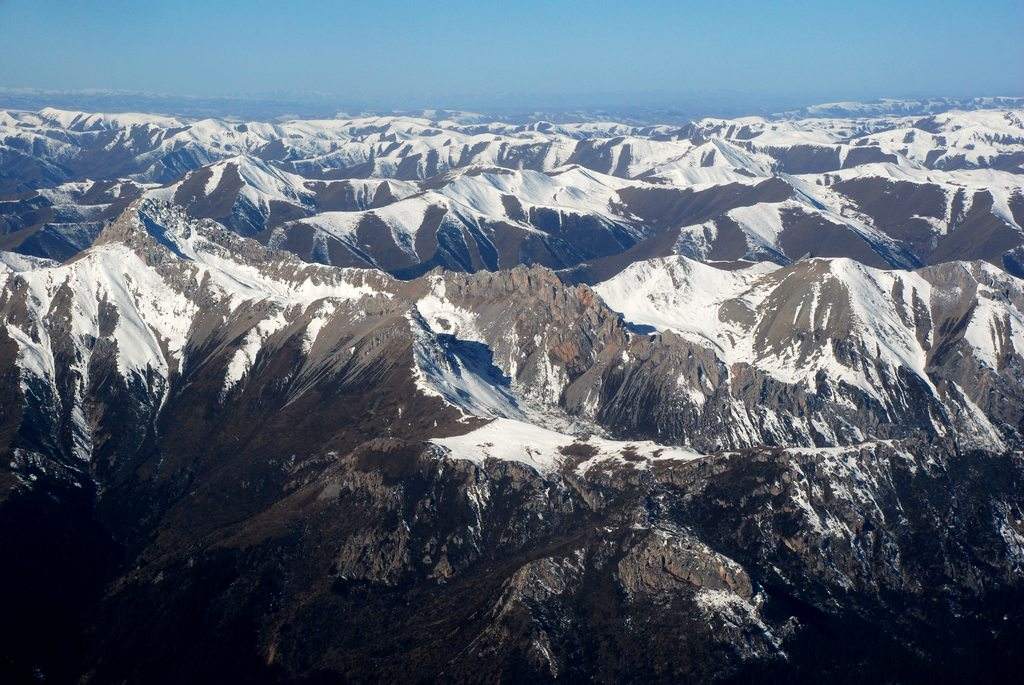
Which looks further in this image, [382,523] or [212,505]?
[212,505]

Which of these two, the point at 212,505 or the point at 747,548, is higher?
the point at 747,548

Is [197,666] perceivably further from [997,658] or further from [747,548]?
[997,658]

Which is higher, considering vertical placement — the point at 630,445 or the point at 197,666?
the point at 630,445

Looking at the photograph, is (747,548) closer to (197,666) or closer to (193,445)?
(197,666)

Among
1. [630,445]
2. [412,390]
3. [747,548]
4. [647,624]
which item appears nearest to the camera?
[647,624]

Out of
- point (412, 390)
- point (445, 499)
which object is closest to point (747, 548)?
point (445, 499)

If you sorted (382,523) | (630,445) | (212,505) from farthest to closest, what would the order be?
(212,505) < (630,445) < (382,523)

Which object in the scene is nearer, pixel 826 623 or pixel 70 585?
pixel 826 623

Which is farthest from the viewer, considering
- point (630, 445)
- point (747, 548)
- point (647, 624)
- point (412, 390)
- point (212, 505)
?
point (412, 390)

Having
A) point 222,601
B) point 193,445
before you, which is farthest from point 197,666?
point 193,445
